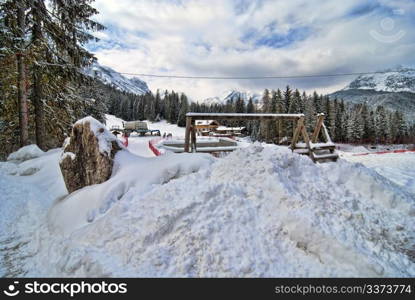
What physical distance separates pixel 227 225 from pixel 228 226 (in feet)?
0.07

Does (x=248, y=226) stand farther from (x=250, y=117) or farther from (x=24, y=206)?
(x=24, y=206)

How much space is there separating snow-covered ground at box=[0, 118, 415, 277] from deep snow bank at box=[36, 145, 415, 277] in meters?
0.02

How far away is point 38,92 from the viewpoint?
1116 cm

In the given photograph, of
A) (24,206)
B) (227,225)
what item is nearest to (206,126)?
(24,206)

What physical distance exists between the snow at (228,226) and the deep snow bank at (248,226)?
0.02 meters

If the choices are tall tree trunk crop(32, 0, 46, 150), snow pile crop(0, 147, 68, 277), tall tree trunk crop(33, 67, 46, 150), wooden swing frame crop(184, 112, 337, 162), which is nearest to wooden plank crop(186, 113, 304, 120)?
wooden swing frame crop(184, 112, 337, 162)

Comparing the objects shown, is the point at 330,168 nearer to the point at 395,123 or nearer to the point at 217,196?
the point at 217,196

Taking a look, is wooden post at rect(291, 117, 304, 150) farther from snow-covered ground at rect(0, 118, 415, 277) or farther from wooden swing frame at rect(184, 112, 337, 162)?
snow-covered ground at rect(0, 118, 415, 277)

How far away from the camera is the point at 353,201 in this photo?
3.67 m

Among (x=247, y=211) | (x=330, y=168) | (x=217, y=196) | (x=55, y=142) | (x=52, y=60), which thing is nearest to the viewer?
(x=247, y=211)

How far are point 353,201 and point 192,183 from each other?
2842 mm

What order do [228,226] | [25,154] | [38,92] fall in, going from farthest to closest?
1. [38,92]
2. [25,154]
3. [228,226]

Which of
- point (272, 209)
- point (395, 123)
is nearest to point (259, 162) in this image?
point (272, 209)

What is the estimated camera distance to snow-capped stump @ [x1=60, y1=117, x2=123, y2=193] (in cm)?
550
